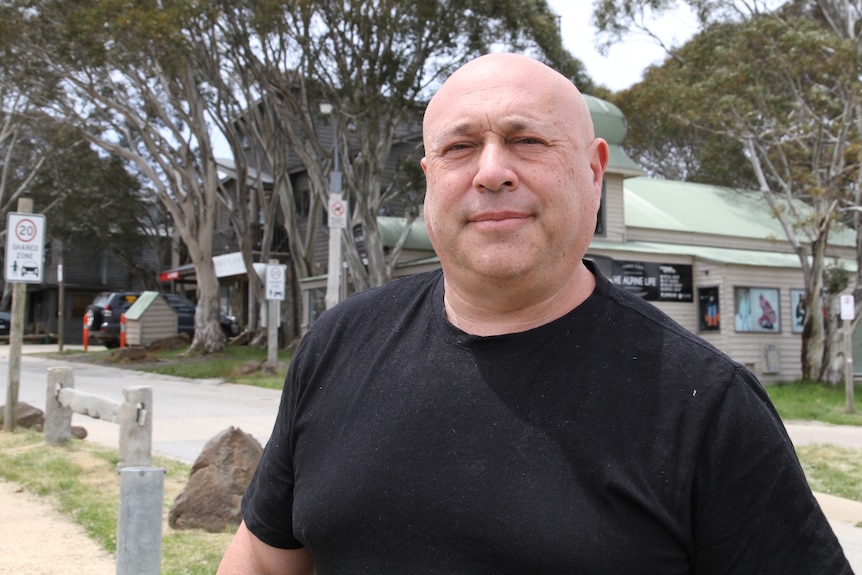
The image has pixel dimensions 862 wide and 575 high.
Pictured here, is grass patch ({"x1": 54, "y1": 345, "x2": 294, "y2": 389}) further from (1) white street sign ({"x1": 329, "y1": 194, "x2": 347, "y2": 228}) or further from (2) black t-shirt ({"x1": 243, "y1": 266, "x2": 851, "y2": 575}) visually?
(2) black t-shirt ({"x1": 243, "y1": 266, "x2": 851, "y2": 575})

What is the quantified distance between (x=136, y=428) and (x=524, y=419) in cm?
650

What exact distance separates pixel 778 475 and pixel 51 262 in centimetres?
5506

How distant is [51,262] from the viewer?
52.2 metres

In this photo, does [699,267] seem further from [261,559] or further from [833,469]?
[261,559]

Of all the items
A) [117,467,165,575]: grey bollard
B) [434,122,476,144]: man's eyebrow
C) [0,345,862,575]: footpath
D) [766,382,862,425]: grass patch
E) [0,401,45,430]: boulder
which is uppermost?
[434,122,476,144]: man's eyebrow

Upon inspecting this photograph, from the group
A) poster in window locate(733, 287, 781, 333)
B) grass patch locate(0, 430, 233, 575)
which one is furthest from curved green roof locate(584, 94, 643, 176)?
grass patch locate(0, 430, 233, 575)

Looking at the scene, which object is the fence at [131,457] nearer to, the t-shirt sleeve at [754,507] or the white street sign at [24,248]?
the white street sign at [24,248]

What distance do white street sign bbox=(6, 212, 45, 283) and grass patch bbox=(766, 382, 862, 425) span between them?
9902mm

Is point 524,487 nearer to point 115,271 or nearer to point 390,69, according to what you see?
point 390,69

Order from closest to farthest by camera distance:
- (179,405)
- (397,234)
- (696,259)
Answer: (179,405) → (696,259) → (397,234)

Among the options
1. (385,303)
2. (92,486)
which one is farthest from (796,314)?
(385,303)

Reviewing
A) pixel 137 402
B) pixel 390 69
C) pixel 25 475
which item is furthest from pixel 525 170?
pixel 390 69

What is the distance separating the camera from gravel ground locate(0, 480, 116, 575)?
5.46m

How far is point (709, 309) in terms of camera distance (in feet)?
76.2
